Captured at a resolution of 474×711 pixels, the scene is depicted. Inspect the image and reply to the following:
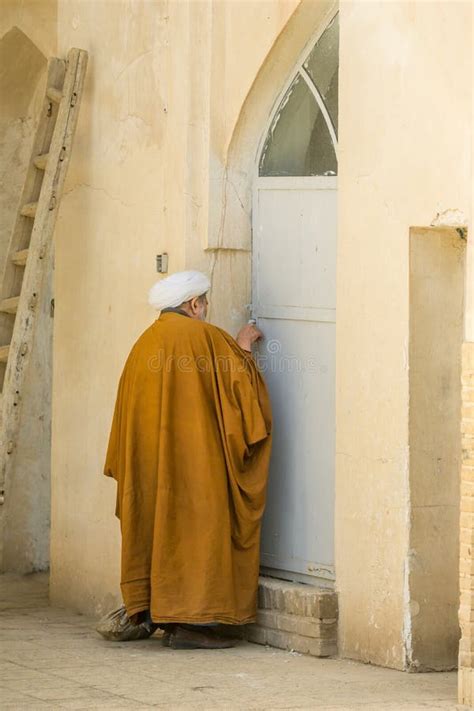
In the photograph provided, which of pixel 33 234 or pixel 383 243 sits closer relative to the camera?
pixel 383 243

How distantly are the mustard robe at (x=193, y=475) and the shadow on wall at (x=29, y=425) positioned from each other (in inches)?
104

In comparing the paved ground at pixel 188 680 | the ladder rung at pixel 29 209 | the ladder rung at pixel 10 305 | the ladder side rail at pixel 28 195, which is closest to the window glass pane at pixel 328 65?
the ladder side rail at pixel 28 195

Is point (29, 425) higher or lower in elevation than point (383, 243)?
lower

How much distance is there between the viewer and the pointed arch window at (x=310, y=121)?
7.25 metres

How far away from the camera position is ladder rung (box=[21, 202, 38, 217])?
822 cm

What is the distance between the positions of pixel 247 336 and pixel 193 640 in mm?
1433

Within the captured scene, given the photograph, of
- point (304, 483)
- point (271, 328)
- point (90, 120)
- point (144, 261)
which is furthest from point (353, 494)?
point (90, 120)

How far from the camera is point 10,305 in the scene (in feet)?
26.9

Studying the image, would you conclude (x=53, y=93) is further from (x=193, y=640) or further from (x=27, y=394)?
(x=193, y=640)

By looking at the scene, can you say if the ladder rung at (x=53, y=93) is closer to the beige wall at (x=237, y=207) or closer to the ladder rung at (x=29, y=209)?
the beige wall at (x=237, y=207)

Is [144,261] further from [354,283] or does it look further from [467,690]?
[467,690]

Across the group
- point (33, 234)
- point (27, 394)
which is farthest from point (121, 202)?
point (27, 394)

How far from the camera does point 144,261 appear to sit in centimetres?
793

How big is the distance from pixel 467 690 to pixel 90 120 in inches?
151
